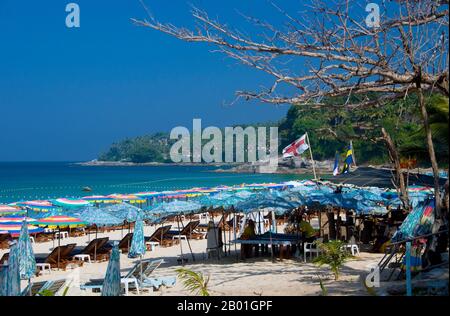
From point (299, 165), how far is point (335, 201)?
11731 centimetres

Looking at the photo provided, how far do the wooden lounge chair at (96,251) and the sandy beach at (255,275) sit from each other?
411 mm

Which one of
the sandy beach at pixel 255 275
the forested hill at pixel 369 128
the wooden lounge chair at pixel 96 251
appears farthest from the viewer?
the wooden lounge chair at pixel 96 251

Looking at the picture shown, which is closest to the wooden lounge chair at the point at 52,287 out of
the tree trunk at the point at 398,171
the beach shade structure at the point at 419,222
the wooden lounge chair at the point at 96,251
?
the beach shade structure at the point at 419,222

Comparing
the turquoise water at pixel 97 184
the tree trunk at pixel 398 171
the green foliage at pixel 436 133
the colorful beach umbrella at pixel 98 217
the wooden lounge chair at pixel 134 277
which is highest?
the green foliage at pixel 436 133

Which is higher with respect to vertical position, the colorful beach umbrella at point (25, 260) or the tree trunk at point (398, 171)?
the tree trunk at point (398, 171)

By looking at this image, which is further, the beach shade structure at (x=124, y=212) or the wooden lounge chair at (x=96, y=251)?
the beach shade structure at (x=124, y=212)

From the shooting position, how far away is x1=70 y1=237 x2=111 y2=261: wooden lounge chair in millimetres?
16688

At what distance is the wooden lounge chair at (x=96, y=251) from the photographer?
16.7 metres

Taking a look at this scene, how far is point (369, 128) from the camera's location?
452 inches

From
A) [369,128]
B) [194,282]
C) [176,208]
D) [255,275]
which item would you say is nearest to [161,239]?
→ [176,208]

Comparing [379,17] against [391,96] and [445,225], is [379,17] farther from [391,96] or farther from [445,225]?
[445,225]

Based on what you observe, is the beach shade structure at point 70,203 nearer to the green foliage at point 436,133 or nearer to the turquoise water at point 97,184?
the green foliage at point 436,133
